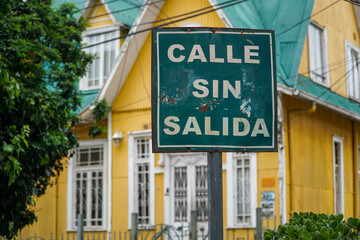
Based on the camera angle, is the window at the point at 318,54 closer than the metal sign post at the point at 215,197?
No

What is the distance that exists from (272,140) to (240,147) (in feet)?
0.94

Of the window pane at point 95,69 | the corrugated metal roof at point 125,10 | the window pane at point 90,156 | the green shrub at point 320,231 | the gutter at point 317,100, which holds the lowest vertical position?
the green shrub at point 320,231

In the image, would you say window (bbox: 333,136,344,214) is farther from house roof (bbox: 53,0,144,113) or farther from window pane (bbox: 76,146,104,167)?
house roof (bbox: 53,0,144,113)

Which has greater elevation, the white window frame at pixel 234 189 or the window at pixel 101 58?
the window at pixel 101 58

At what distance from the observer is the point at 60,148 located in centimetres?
1271

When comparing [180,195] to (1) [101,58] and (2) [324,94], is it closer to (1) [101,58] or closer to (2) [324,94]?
(2) [324,94]

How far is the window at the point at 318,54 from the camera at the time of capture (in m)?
17.1

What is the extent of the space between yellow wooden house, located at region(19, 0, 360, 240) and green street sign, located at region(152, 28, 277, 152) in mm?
9660

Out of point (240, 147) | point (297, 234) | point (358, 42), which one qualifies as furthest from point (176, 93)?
point (358, 42)

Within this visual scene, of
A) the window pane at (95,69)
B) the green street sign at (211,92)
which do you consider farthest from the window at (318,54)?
the green street sign at (211,92)

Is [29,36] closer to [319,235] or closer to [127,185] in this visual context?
[127,185]

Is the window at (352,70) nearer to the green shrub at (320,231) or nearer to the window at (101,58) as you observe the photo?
the window at (101,58)

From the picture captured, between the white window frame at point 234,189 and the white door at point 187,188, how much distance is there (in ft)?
2.76

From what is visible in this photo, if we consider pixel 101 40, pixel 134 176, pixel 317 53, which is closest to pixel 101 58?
pixel 101 40
